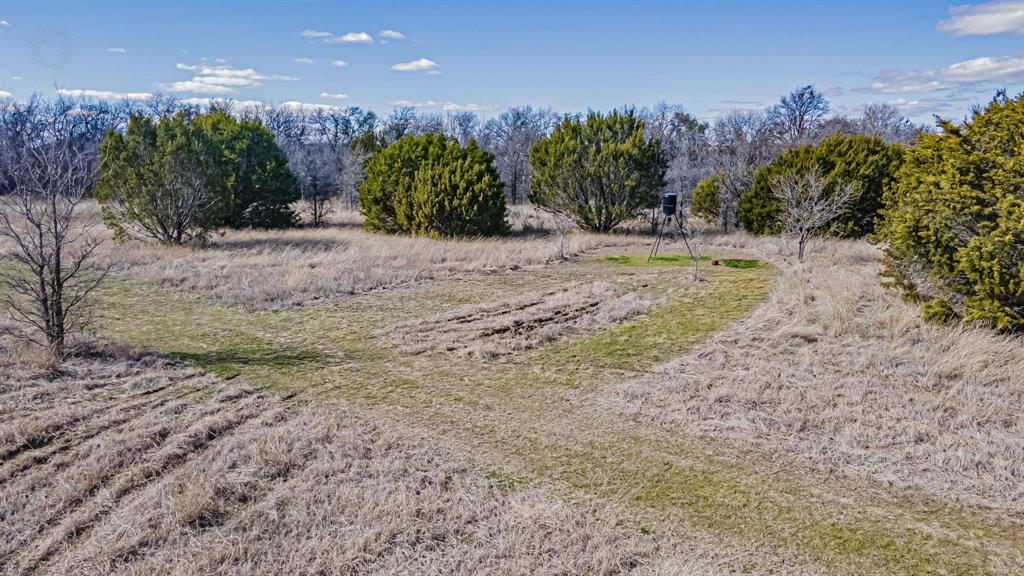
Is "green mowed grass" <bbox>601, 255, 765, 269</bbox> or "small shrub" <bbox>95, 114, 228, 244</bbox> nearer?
"green mowed grass" <bbox>601, 255, 765, 269</bbox>

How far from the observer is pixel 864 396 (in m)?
5.49

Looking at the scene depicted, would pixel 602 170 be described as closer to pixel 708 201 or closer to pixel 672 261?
pixel 708 201

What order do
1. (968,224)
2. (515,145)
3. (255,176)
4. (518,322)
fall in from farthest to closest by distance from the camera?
(515,145), (255,176), (518,322), (968,224)

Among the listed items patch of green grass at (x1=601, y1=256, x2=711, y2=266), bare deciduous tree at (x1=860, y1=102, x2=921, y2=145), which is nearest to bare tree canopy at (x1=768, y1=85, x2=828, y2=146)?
bare deciduous tree at (x1=860, y1=102, x2=921, y2=145)

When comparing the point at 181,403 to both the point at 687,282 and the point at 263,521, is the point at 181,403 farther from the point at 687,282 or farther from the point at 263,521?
the point at 687,282

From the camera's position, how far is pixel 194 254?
50.1 feet

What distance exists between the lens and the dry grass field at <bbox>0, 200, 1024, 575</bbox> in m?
3.49

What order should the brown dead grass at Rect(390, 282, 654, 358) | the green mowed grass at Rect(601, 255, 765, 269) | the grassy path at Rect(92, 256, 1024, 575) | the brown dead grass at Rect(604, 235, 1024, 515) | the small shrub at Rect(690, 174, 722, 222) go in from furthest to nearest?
the small shrub at Rect(690, 174, 722, 222), the green mowed grass at Rect(601, 255, 765, 269), the brown dead grass at Rect(390, 282, 654, 358), the brown dead grass at Rect(604, 235, 1024, 515), the grassy path at Rect(92, 256, 1024, 575)

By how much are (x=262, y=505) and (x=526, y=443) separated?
6.63 feet

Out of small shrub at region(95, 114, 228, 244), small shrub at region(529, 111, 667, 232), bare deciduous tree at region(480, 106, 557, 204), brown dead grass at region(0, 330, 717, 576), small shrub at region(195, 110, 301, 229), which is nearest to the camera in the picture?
brown dead grass at region(0, 330, 717, 576)

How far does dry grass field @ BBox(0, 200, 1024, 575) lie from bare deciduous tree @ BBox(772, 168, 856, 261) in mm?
4732

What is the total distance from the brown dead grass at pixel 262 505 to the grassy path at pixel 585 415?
407 millimetres

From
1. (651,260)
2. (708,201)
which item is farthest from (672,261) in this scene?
(708,201)

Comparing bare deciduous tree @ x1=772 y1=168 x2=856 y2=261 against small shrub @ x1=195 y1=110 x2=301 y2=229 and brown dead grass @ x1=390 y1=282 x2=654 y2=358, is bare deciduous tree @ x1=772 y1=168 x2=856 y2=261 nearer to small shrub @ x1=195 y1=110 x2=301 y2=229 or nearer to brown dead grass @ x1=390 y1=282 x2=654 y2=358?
brown dead grass @ x1=390 y1=282 x2=654 y2=358
